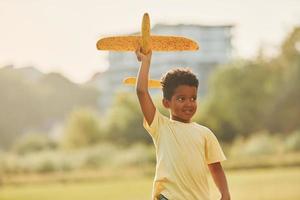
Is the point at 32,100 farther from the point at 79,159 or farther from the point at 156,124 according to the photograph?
the point at 156,124

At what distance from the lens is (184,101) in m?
2.78

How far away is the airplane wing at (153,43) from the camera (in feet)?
9.21

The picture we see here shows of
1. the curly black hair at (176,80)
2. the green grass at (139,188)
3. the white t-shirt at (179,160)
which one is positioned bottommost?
the green grass at (139,188)

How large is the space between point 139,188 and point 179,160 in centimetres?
1564

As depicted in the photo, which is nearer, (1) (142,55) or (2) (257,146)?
(1) (142,55)

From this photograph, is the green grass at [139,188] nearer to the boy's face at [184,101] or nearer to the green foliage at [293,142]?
the green foliage at [293,142]

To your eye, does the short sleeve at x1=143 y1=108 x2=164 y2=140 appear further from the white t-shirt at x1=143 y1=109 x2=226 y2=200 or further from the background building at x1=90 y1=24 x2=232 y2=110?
the background building at x1=90 y1=24 x2=232 y2=110

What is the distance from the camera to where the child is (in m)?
2.71

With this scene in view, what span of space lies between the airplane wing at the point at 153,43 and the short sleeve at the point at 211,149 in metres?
0.33

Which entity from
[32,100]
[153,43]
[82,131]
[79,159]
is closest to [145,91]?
[153,43]

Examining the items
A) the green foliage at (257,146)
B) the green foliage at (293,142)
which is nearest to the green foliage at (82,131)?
the green foliage at (257,146)

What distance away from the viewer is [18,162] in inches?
935

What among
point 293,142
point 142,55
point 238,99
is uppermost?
point 238,99

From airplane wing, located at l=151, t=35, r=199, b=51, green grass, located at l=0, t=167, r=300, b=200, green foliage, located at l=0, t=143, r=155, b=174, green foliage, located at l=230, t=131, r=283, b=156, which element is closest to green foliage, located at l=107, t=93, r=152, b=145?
green foliage, located at l=0, t=143, r=155, b=174
